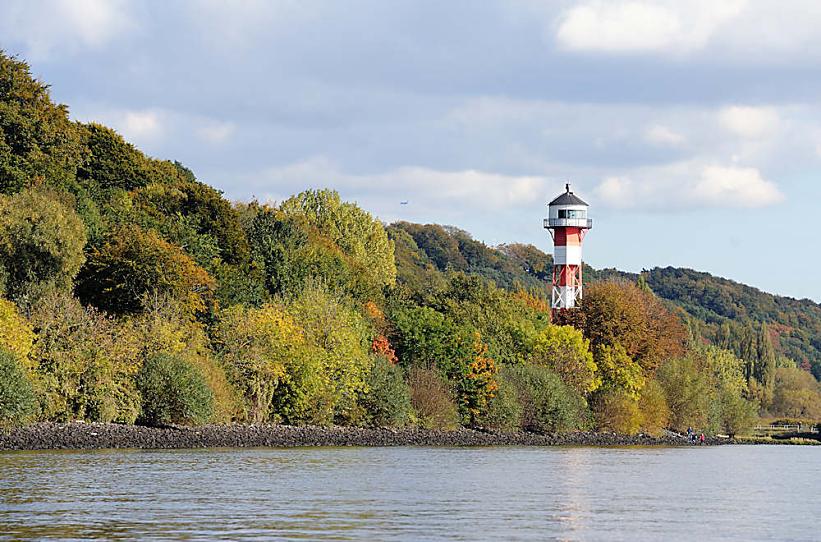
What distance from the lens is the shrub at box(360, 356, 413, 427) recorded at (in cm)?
7400

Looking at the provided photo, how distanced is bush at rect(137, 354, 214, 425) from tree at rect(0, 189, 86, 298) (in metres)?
7.13

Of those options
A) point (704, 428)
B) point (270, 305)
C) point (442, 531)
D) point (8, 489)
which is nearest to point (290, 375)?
point (270, 305)

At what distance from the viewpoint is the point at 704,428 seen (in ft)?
355

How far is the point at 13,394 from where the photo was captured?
5119 centimetres

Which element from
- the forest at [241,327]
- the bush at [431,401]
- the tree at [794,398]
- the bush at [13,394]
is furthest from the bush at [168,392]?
the tree at [794,398]

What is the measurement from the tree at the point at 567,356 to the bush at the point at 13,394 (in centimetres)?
4691

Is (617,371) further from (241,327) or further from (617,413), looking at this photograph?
(241,327)

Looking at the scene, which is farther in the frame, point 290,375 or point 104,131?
point 104,131

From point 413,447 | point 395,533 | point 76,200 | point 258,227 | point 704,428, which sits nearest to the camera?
point 395,533

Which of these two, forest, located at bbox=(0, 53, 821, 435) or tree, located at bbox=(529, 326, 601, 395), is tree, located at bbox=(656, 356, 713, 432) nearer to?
forest, located at bbox=(0, 53, 821, 435)

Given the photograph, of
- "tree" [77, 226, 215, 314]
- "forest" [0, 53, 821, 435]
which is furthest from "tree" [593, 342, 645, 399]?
"tree" [77, 226, 215, 314]

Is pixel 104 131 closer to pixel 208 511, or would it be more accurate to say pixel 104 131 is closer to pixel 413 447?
pixel 413 447

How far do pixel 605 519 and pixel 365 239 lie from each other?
3331 inches

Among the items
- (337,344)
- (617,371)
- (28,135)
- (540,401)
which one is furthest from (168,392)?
(617,371)
